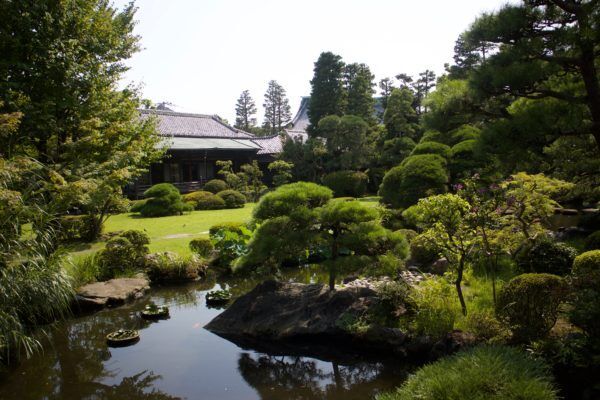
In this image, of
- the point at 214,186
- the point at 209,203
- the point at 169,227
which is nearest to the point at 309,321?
the point at 169,227

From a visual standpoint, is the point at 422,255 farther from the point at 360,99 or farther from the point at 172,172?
the point at 360,99

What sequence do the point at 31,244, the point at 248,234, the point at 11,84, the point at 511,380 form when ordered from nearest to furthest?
the point at 511,380 < the point at 31,244 < the point at 11,84 < the point at 248,234

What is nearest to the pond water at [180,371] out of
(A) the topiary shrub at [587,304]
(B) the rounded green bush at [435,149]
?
(A) the topiary shrub at [587,304]

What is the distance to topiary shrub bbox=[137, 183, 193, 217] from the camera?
17747mm

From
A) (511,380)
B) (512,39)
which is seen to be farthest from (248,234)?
(511,380)

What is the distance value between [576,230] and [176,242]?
9952 millimetres

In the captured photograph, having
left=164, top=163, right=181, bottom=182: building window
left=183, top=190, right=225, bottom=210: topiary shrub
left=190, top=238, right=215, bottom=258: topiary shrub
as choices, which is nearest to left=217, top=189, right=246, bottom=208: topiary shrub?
left=183, top=190, right=225, bottom=210: topiary shrub

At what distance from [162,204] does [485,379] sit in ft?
53.7

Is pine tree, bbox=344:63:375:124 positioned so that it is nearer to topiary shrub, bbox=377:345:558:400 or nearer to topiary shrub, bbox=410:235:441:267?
topiary shrub, bbox=410:235:441:267

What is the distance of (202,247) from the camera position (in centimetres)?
1052

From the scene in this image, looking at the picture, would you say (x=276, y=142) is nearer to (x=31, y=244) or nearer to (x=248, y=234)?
(x=248, y=234)

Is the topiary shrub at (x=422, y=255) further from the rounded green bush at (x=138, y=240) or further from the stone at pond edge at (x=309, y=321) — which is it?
the rounded green bush at (x=138, y=240)

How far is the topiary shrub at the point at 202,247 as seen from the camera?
10.5 m

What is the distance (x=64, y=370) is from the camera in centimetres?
527
